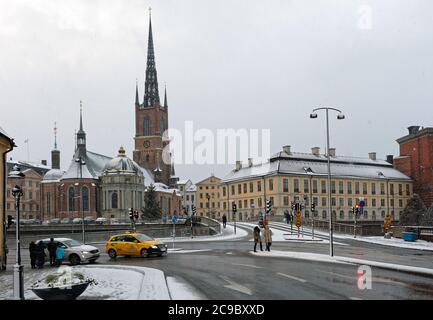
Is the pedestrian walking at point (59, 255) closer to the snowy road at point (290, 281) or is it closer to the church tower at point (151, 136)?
the snowy road at point (290, 281)

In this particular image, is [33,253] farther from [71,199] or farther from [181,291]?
[71,199]

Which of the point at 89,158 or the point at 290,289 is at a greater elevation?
the point at 89,158

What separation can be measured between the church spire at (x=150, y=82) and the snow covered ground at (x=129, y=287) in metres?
130

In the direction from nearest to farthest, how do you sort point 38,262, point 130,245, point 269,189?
point 38,262, point 130,245, point 269,189

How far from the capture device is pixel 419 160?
106125 mm

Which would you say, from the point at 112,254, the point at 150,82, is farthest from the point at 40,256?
the point at 150,82

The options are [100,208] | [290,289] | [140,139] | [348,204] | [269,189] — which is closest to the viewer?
[290,289]

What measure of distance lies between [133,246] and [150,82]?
12422cm

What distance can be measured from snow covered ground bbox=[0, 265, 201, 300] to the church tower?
406ft

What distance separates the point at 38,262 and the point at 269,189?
68113mm

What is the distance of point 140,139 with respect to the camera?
148 meters

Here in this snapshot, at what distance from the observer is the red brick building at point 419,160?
10178cm
